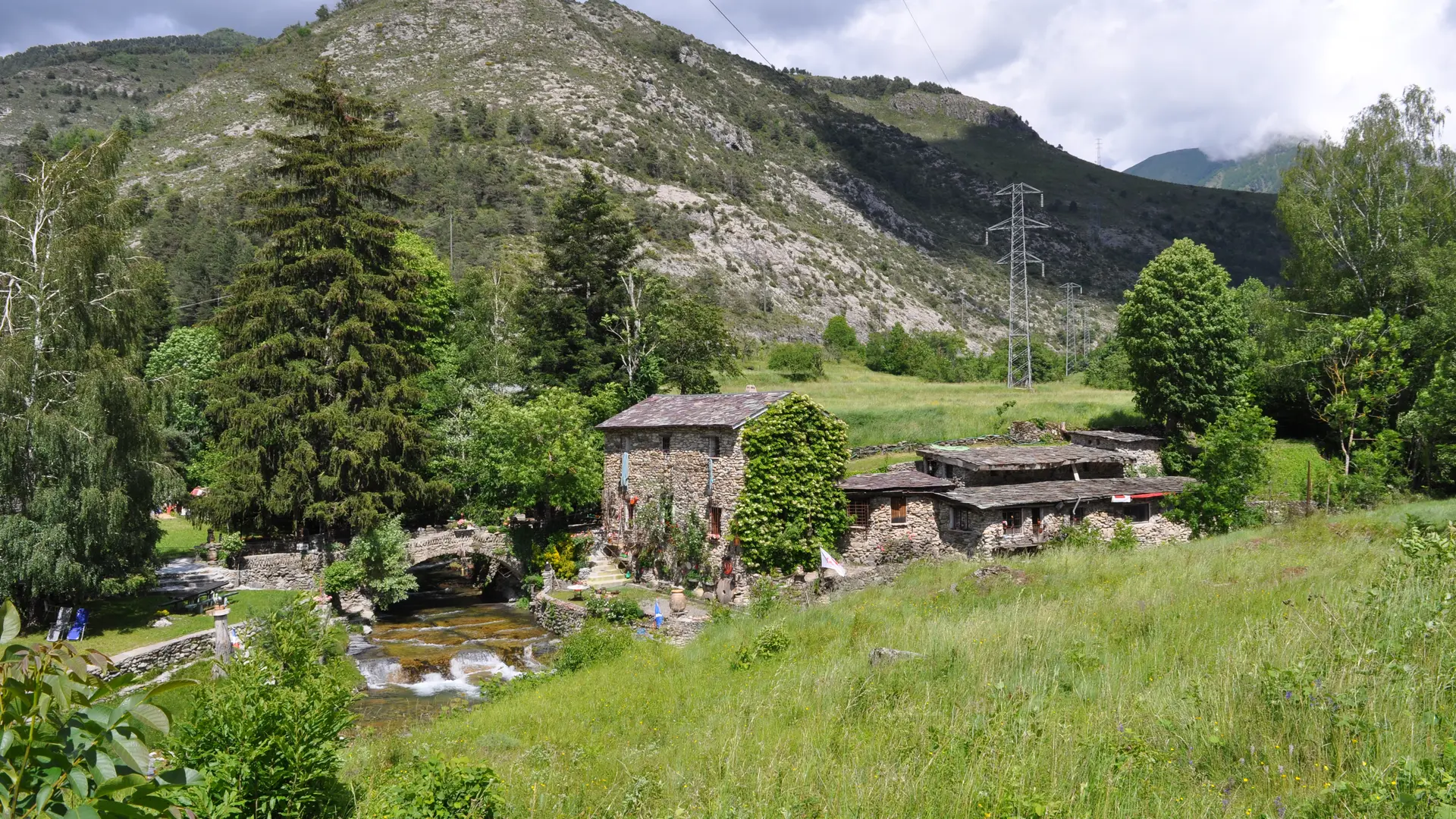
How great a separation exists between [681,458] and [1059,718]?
25.1 metres

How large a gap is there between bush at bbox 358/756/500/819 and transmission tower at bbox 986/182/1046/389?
38.4 metres

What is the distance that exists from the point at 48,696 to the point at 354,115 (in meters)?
40.9

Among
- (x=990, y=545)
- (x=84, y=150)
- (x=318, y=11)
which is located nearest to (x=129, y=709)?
(x=990, y=545)

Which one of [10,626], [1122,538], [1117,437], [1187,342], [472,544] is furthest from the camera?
[1187,342]

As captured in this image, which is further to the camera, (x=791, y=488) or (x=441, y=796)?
(x=791, y=488)

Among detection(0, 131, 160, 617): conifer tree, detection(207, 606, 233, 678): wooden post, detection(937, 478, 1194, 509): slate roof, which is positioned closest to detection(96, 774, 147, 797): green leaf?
detection(207, 606, 233, 678): wooden post

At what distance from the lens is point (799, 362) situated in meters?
71.1

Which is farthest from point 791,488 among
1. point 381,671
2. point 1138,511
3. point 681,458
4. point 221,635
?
point 221,635

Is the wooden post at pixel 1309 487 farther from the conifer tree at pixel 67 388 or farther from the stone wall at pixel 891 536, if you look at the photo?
the conifer tree at pixel 67 388

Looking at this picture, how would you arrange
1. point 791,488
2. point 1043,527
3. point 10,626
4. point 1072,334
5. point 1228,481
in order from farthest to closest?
point 1072,334 < point 1228,481 < point 1043,527 < point 791,488 < point 10,626

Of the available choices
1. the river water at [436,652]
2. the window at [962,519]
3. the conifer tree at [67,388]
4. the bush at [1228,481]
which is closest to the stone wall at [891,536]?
the window at [962,519]

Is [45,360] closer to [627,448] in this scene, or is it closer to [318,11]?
[627,448]

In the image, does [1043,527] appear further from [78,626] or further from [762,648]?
[78,626]

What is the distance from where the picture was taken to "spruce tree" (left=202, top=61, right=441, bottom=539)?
33.3 meters
